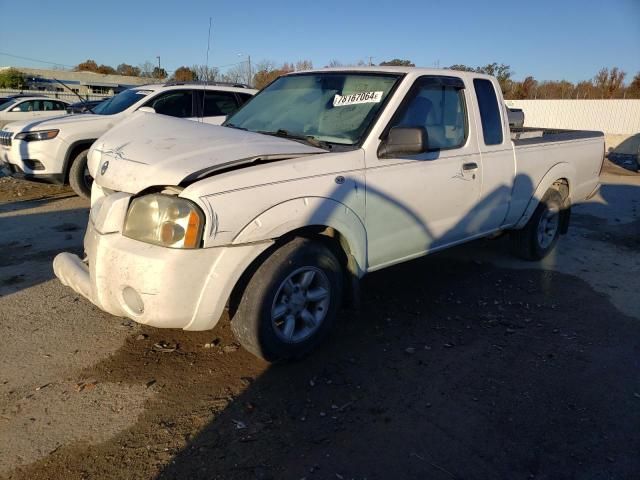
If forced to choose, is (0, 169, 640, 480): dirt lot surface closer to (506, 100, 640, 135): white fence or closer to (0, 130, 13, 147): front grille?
(0, 130, 13, 147): front grille

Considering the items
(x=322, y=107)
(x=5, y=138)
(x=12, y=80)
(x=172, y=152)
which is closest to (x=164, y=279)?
(x=172, y=152)

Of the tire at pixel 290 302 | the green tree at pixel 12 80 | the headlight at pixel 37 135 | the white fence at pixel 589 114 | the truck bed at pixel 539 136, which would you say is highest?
the green tree at pixel 12 80

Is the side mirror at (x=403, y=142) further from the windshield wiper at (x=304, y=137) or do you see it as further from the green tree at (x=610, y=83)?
the green tree at (x=610, y=83)

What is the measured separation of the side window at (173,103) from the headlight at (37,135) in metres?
1.48

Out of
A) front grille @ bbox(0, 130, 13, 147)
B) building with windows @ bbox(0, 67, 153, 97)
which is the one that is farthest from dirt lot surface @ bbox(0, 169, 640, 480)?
building with windows @ bbox(0, 67, 153, 97)

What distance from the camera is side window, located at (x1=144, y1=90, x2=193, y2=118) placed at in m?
8.34

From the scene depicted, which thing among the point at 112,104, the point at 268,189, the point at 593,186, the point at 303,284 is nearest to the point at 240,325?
the point at 303,284

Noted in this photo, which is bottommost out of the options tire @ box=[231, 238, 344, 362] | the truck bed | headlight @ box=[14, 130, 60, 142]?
tire @ box=[231, 238, 344, 362]

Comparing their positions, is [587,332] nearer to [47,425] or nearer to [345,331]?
[345,331]

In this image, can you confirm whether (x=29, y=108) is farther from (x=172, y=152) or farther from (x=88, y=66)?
(x=88, y=66)

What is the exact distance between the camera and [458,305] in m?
4.51

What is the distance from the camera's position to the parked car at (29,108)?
62.0 ft

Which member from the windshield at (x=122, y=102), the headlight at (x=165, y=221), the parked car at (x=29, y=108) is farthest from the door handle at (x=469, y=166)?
the parked car at (x=29, y=108)

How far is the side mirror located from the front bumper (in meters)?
1.14
